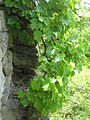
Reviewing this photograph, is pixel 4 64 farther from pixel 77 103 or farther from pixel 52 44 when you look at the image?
pixel 77 103

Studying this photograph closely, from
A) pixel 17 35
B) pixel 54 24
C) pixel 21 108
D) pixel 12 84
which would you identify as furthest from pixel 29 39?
pixel 21 108

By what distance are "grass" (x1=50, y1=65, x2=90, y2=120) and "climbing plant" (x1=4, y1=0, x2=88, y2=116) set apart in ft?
3.61

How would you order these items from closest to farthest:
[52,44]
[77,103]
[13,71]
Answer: [52,44] < [13,71] < [77,103]

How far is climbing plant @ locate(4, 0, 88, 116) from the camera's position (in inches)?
69.4

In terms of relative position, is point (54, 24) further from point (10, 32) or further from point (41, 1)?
point (10, 32)

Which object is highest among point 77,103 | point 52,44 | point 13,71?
point 52,44

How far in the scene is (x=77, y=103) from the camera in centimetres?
330

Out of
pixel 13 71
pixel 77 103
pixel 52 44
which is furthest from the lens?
pixel 77 103

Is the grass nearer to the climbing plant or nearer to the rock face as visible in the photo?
the rock face

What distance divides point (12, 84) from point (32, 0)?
0.74m

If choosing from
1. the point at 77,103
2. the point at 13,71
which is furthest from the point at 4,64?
the point at 77,103

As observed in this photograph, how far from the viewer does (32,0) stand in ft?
6.32

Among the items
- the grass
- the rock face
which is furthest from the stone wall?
the grass

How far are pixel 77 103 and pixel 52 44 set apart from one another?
5.27 feet
